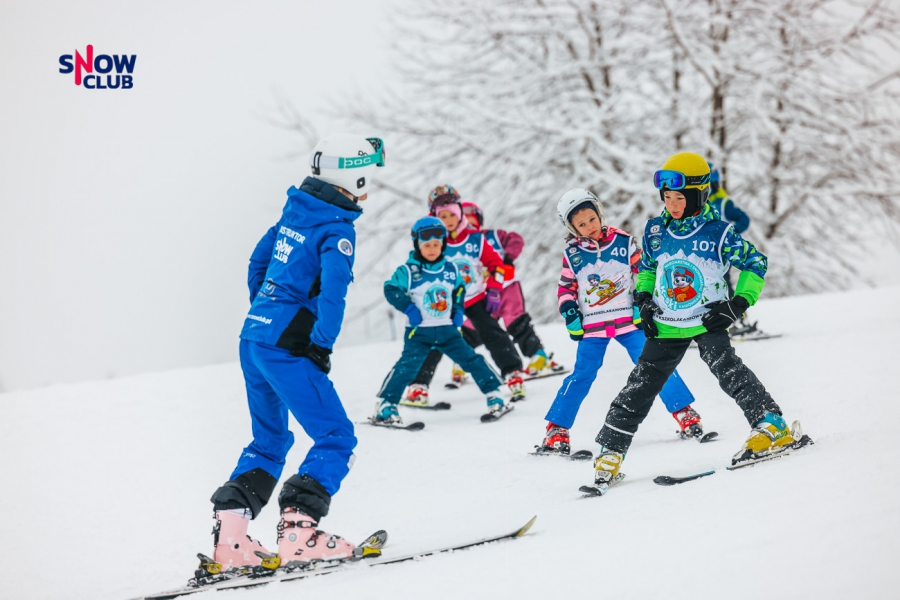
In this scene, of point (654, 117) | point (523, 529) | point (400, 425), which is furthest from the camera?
point (654, 117)

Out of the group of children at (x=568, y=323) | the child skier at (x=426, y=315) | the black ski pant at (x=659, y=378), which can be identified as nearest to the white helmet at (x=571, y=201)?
the group of children at (x=568, y=323)

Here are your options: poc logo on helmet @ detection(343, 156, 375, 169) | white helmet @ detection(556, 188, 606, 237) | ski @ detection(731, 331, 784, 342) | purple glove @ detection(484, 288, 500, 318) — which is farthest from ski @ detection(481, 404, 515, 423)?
poc logo on helmet @ detection(343, 156, 375, 169)

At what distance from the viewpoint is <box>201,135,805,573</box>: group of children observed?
3746mm

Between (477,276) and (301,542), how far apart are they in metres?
4.66

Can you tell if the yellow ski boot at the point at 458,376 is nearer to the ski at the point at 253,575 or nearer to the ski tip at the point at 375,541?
the ski tip at the point at 375,541

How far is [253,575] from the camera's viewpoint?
3613mm

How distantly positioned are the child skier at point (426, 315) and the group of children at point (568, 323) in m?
1.57

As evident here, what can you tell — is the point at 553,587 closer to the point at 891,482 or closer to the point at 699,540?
the point at 699,540

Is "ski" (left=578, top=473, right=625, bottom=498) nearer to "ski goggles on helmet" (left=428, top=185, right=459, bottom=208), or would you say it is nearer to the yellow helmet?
the yellow helmet

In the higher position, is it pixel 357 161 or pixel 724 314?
pixel 357 161

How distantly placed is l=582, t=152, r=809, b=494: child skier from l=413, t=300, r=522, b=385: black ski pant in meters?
3.35

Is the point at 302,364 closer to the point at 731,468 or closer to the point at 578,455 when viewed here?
the point at 731,468

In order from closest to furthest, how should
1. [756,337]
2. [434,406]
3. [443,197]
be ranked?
1. [434,406]
2. [443,197]
3. [756,337]

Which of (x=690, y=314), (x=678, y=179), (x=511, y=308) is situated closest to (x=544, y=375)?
(x=511, y=308)
